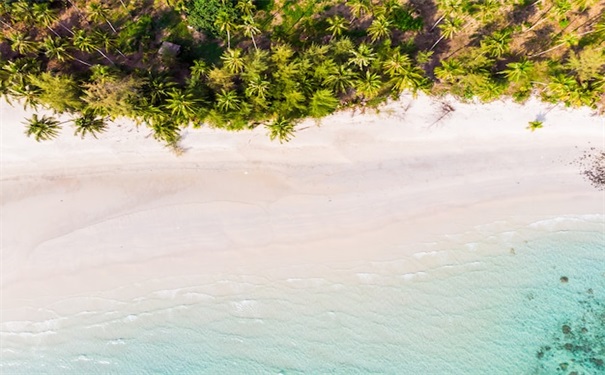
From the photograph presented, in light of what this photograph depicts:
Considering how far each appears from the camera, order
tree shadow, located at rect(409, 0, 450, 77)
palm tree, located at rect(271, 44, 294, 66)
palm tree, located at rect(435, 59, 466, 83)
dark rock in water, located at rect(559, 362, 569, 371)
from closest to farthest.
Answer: palm tree, located at rect(271, 44, 294, 66)
palm tree, located at rect(435, 59, 466, 83)
tree shadow, located at rect(409, 0, 450, 77)
dark rock in water, located at rect(559, 362, 569, 371)

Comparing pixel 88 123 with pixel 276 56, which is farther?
pixel 88 123

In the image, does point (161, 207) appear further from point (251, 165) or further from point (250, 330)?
point (250, 330)

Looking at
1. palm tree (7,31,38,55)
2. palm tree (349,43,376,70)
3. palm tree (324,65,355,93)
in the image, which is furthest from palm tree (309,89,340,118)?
palm tree (7,31,38,55)

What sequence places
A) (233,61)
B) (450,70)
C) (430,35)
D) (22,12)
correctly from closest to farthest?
(233,61), (22,12), (450,70), (430,35)

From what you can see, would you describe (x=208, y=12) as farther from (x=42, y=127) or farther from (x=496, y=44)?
(x=496, y=44)

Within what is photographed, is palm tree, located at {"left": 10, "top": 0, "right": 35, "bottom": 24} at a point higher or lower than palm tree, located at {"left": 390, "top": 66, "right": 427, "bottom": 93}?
higher

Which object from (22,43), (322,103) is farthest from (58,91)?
(322,103)

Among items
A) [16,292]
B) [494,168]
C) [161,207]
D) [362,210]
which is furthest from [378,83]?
[16,292]

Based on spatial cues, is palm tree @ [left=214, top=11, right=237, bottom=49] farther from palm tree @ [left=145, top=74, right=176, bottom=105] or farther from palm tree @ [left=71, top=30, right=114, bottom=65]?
palm tree @ [left=71, top=30, right=114, bottom=65]

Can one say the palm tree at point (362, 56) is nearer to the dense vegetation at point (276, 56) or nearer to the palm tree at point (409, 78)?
the dense vegetation at point (276, 56)
